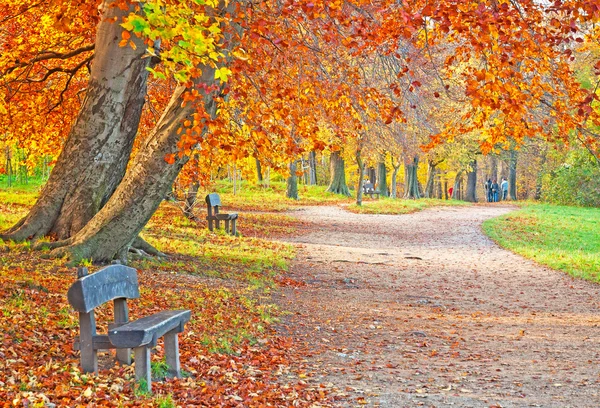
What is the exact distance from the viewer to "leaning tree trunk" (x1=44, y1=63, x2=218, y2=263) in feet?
34.1

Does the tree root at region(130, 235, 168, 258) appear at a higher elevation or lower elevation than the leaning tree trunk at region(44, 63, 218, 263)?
lower

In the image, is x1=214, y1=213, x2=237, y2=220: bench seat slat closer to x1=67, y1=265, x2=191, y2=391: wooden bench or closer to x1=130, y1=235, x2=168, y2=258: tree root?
x1=130, y1=235, x2=168, y2=258: tree root

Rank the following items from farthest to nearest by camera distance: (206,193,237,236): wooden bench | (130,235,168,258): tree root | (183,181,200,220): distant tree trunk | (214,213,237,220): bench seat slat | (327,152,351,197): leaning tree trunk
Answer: (327,152,351,197): leaning tree trunk → (183,181,200,220): distant tree trunk → (206,193,237,236): wooden bench → (214,213,237,220): bench seat slat → (130,235,168,258): tree root

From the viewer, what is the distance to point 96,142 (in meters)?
10.9

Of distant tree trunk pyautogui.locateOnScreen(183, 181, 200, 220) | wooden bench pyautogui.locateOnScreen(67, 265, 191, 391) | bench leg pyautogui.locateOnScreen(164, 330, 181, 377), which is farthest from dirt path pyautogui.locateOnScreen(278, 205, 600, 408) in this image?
distant tree trunk pyautogui.locateOnScreen(183, 181, 200, 220)

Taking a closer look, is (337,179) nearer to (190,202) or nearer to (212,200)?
(190,202)

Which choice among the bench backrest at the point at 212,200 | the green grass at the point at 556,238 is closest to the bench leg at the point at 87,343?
the green grass at the point at 556,238

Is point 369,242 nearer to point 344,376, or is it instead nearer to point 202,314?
point 202,314

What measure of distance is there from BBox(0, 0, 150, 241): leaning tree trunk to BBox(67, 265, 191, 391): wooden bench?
5.20m

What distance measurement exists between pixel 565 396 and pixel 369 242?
576 inches

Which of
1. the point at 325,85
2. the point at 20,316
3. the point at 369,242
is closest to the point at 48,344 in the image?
the point at 20,316

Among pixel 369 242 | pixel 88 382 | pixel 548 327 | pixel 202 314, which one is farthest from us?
pixel 369 242

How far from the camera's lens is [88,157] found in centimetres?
1088

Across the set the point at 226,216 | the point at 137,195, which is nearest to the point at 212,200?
the point at 226,216
